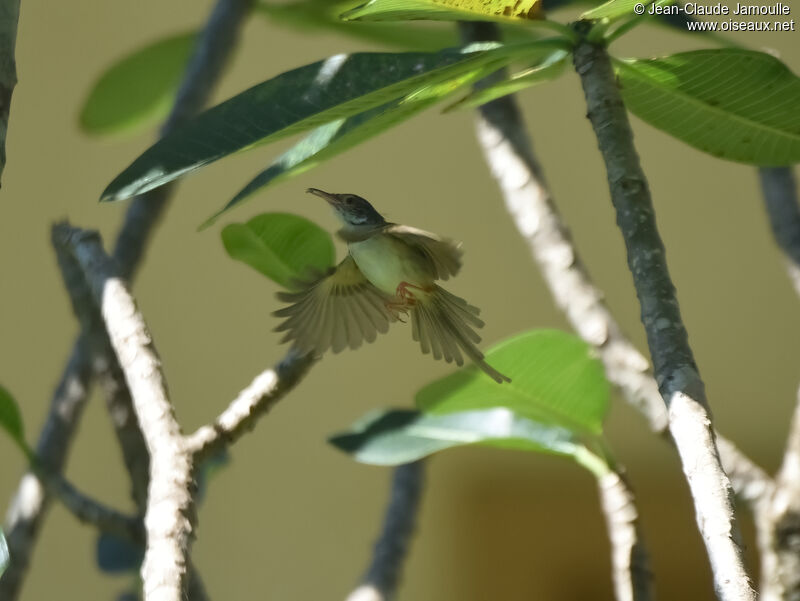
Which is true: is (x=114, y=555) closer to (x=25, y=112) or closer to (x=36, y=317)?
(x=36, y=317)

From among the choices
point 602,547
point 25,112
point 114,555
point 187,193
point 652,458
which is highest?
point 25,112

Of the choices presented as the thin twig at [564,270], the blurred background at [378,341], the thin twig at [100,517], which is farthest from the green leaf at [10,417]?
the blurred background at [378,341]

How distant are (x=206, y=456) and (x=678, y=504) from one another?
4.75 ft

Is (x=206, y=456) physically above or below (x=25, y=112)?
below

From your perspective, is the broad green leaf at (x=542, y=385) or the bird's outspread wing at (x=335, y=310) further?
the broad green leaf at (x=542, y=385)

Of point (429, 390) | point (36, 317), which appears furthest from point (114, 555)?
point (36, 317)

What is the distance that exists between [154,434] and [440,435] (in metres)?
0.45

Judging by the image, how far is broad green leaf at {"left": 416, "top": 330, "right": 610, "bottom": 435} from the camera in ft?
2.83

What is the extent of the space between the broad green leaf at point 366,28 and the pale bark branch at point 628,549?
2.25 ft

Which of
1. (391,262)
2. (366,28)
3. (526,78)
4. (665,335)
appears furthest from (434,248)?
(366,28)

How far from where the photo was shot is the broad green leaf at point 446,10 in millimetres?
606

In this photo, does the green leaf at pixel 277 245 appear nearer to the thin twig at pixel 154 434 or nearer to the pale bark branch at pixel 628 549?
the thin twig at pixel 154 434

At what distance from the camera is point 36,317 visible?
182 cm

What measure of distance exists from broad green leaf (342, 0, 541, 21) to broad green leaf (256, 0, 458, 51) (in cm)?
64
